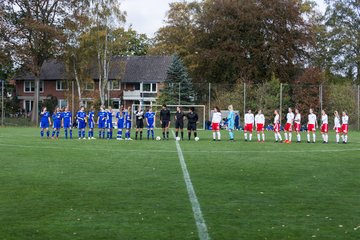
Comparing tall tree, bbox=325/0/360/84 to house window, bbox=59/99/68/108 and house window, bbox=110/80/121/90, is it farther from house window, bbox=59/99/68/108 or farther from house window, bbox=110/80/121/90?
house window, bbox=59/99/68/108

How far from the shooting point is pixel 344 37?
215 ft

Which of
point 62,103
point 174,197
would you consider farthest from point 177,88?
point 174,197

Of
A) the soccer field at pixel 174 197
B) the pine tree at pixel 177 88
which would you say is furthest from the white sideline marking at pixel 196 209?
the pine tree at pixel 177 88

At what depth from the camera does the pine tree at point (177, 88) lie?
51.0 m

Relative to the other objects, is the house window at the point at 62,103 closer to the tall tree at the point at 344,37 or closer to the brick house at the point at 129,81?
the brick house at the point at 129,81

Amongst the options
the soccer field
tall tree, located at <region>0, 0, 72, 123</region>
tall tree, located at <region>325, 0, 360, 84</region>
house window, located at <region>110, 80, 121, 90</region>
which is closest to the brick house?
house window, located at <region>110, 80, 121, 90</region>

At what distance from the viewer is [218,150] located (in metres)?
22.2

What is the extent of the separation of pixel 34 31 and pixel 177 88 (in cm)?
1507

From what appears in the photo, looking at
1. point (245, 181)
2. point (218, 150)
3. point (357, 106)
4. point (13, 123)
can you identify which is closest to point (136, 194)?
point (245, 181)

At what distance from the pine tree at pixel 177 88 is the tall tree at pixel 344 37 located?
22710 millimetres

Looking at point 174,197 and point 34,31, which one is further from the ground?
point 34,31

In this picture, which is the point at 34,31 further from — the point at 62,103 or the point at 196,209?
the point at 196,209

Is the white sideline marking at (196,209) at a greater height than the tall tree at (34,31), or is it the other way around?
the tall tree at (34,31)

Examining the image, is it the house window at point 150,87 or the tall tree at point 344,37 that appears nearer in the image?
the tall tree at point 344,37
